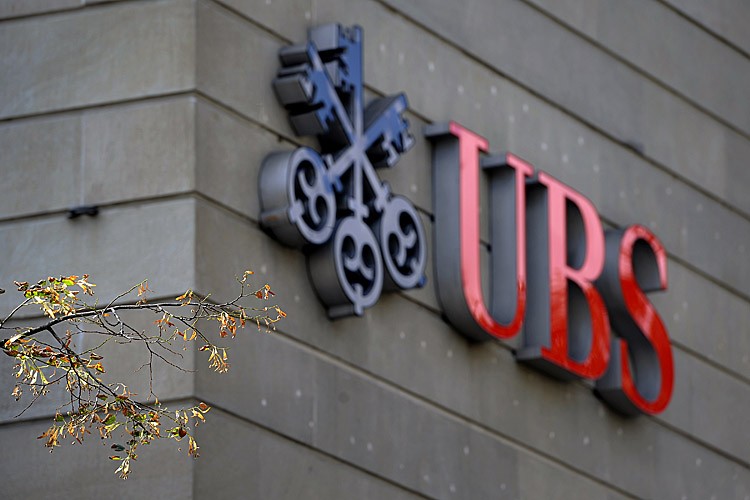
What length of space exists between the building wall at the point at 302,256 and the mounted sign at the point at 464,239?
19cm

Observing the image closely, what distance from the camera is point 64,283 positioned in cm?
968

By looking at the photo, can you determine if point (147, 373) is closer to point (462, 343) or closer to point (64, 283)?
point (462, 343)

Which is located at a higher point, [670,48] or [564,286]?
[670,48]

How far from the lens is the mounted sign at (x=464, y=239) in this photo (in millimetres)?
15914

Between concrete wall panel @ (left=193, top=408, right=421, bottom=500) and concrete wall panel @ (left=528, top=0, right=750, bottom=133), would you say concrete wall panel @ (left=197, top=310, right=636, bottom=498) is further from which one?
concrete wall panel @ (left=528, top=0, right=750, bottom=133)

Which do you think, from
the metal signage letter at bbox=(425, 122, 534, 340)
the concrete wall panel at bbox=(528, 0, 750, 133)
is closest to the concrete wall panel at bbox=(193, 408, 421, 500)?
the metal signage letter at bbox=(425, 122, 534, 340)

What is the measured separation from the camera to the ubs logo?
15.6 metres

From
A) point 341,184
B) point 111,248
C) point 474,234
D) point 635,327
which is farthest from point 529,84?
point 111,248

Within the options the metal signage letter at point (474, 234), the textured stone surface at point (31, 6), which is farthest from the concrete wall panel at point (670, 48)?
the textured stone surface at point (31, 6)

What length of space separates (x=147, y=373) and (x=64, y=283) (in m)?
5.02

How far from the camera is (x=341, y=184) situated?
16219 millimetres

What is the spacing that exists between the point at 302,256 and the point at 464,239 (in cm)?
208

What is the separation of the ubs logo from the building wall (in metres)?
0.17

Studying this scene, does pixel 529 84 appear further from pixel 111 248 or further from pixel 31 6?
pixel 111 248
